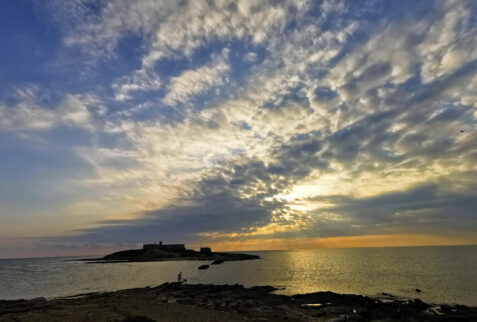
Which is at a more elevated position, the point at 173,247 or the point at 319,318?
the point at 173,247

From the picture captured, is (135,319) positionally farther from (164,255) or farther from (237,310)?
(164,255)

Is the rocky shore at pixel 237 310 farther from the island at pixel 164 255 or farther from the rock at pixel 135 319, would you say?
the island at pixel 164 255

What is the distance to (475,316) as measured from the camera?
100 feet

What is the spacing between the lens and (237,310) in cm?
3338

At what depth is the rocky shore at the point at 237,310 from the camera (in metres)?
29.0

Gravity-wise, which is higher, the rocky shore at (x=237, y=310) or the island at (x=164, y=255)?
the island at (x=164, y=255)

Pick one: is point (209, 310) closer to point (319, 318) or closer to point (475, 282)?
point (319, 318)

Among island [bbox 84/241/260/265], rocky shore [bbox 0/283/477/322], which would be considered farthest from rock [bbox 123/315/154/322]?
island [bbox 84/241/260/265]

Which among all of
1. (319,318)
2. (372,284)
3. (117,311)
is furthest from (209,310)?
(372,284)

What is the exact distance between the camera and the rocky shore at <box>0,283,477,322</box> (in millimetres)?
29016

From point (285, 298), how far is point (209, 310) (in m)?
13.8

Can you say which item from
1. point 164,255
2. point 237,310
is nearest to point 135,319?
point 237,310

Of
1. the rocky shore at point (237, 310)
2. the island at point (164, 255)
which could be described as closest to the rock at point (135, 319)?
the rocky shore at point (237, 310)

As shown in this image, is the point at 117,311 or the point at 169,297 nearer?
the point at 117,311
